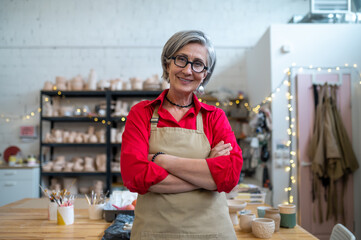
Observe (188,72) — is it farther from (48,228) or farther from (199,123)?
(48,228)

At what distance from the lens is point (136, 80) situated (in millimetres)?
5383

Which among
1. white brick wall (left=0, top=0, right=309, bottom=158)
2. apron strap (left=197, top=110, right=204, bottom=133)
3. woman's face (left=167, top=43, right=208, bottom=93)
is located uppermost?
white brick wall (left=0, top=0, right=309, bottom=158)

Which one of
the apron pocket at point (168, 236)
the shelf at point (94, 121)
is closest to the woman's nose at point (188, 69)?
the apron pocket at point (168, 236)

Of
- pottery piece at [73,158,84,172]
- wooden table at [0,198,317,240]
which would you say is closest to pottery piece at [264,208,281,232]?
wooden table at [0,198,317,240]

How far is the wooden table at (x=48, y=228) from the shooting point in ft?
6.36

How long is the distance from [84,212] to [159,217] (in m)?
1.43

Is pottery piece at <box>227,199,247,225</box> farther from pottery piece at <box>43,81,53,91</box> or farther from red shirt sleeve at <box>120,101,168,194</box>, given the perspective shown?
pottery piece at <box>43,81,53,91</box>

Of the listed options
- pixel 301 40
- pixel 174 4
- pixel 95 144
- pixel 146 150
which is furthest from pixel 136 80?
pixel 146 150

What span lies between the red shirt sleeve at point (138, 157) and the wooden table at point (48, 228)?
85 centimetres

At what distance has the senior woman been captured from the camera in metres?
1.27

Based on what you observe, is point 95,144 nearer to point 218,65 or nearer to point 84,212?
point 218,65

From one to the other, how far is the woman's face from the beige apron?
0.24 m

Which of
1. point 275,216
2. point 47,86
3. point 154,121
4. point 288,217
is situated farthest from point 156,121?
point 47,86

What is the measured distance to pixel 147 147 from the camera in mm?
1364
